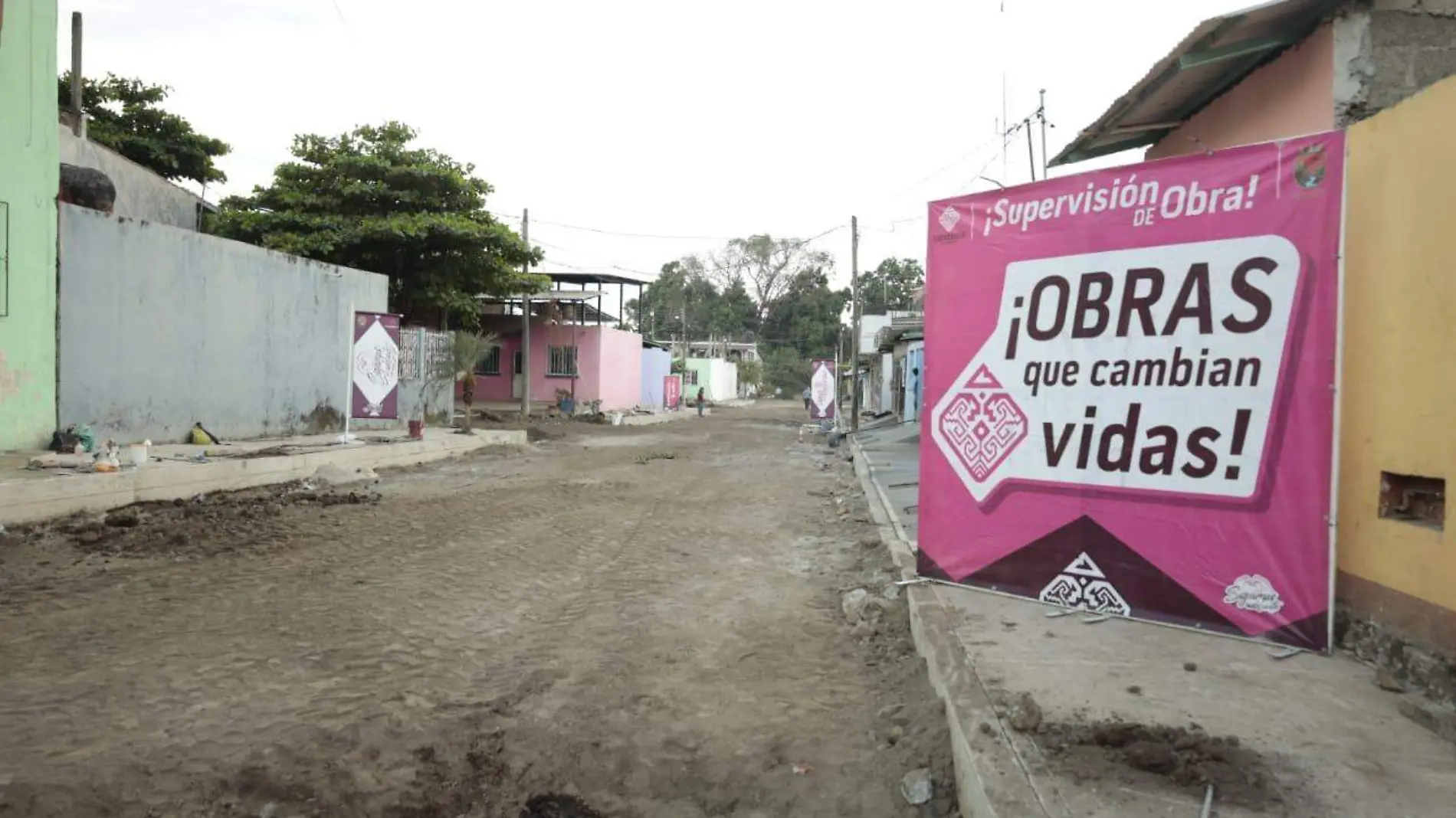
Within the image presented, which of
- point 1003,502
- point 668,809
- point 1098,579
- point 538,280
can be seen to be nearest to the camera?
point 668,809

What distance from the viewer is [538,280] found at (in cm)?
2519

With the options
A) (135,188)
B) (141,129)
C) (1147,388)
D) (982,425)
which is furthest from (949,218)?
(141,129)

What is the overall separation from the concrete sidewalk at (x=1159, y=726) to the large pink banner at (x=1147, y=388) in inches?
14.2

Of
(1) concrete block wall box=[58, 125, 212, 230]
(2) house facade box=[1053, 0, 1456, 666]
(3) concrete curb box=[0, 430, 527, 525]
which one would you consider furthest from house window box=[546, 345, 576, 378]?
(2) house facade box=[1053, 0, 1456, 666]

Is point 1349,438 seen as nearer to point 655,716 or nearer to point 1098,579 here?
point 1098,579

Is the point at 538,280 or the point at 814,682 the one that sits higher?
the point at 538,280

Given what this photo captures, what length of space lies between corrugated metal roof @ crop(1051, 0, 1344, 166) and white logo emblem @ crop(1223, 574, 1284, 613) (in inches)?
117

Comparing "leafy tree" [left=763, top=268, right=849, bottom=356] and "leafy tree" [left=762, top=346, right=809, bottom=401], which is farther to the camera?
"leafy tree" [left=762, top=346, right=809, bottom=401]

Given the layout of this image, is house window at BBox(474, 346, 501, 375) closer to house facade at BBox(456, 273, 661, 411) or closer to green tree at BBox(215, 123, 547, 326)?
house facade at BBox(456, 273, 661, 411)

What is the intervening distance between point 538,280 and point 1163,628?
897 inches

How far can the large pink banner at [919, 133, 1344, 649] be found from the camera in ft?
12.7

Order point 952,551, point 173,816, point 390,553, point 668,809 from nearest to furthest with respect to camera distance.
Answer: point 173,816 → point 668,809 → point 952,551 → point 390,553

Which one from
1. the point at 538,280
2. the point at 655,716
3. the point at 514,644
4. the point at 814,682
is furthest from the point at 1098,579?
the point at 538,280

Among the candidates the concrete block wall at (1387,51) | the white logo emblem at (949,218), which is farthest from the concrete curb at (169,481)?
the concrete block wall at (1387,51)
